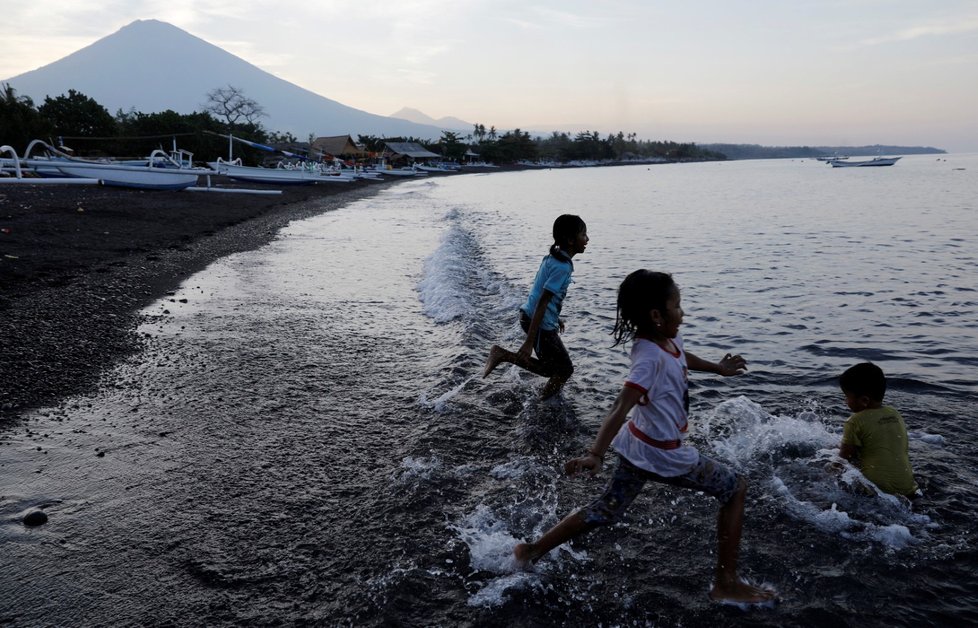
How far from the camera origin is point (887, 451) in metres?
4.10

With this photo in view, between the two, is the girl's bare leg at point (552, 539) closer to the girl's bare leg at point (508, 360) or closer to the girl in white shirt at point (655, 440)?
the girl in white shirt at point (655, 440)

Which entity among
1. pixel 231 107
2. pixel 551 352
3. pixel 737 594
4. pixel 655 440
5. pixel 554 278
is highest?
pixel 231 107

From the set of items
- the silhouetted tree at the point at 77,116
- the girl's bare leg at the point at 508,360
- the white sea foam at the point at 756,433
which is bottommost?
the white sea foam at the point at 756,433

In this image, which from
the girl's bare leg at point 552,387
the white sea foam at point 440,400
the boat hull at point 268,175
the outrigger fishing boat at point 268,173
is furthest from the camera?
the boat hull at point 268,175

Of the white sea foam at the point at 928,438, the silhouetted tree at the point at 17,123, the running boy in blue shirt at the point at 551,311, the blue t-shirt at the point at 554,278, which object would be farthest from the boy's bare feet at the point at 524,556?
the silhouetted tree at the point at 17,123

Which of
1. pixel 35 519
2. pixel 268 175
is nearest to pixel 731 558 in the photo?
pixel 35 519

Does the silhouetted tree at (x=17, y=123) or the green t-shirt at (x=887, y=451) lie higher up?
the silhouetted tree at (x=17, y=123)

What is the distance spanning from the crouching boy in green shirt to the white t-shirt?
1.88 meters

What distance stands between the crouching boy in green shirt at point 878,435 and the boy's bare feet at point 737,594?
1.61 m

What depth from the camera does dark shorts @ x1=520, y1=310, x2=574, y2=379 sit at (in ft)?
17.9

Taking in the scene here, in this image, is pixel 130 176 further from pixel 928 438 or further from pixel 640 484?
pixel 928 438

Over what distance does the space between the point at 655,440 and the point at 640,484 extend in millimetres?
289

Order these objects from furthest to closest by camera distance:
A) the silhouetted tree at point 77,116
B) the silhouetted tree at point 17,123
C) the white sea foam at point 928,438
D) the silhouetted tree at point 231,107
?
the silhouetted tree at point 231,107
the silhouetted tree at point 77,116
the silhouetted tree at point 17,123
the white sea foam at point 928,438

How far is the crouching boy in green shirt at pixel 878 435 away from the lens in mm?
4070
